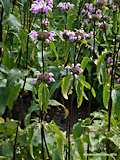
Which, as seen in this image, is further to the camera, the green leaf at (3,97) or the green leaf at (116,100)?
the green leaf at (116,100)

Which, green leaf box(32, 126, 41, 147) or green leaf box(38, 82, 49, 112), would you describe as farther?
green leaf box(32, 126, 41, 147)

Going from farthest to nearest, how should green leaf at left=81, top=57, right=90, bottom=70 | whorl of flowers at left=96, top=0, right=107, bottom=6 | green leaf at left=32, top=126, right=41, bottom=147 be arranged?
whorl of flowers at left=96, top=0, right=107, bottom=6 < green leaf at left=81, top=57, right=90, bottom=70 < green leaf at left=32, top=126, right=41, bottom=147

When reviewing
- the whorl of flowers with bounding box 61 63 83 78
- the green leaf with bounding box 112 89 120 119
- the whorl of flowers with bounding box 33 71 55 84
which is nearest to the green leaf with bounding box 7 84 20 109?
the whorl of flowers with bounding box 33 71 55 84

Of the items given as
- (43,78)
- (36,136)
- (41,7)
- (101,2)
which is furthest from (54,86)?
(101,2)

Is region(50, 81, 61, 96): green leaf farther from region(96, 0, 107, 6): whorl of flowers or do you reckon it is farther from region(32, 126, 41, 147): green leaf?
Result: region(96, 0, 107, 6): whorl of flowers

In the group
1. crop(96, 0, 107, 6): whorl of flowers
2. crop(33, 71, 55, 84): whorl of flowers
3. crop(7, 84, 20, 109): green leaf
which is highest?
crop(96, 0, 107, 6): whorl of flowers

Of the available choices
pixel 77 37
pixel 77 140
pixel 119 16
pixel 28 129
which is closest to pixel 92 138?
pixel 77 140

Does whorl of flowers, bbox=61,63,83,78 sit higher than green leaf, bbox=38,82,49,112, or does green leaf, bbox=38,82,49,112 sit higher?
whorl of flowers, bbox=61,63,83,78

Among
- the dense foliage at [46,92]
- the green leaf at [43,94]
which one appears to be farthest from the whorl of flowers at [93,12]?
the green leaf at [43,94]

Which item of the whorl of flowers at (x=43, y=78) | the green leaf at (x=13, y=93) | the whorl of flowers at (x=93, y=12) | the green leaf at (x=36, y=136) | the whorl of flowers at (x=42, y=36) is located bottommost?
the green leaf at (x=36, y=136)

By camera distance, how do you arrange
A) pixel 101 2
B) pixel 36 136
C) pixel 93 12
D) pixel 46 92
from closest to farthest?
pixel 46 92, pixel 36 136, pixel 101 2, pixel 93 12

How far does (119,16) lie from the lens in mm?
2150

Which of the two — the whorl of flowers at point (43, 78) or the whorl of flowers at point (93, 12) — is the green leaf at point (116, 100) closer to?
the whorl of flowers at point (43, 78)

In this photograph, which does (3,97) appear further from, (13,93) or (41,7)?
(41,7)
